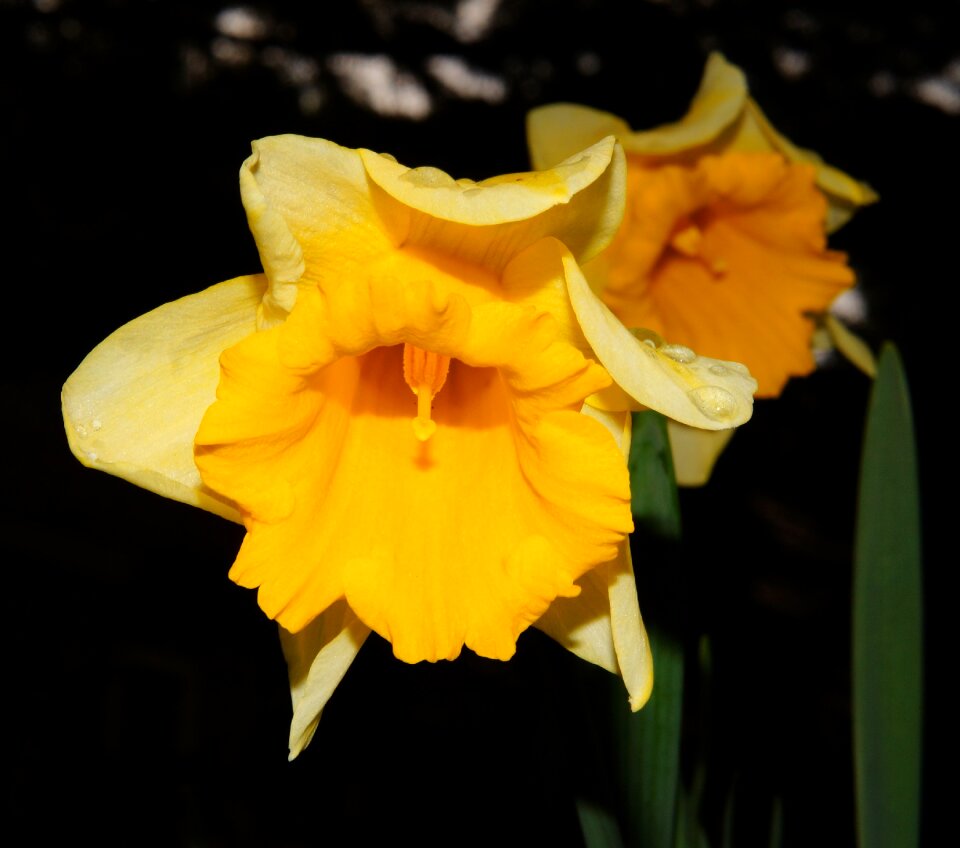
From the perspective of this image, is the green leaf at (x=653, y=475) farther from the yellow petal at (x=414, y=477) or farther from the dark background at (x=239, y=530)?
the dark background at (x=239, y=530)

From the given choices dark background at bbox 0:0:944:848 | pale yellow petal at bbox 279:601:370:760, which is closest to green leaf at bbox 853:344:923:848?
pale yellow petal at bbox 279:601:370:760

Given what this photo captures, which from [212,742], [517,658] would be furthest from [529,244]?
[212,742]

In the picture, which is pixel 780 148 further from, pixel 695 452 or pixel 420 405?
pixel 420 405

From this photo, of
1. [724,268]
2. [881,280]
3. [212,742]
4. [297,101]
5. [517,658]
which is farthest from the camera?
[881,280]

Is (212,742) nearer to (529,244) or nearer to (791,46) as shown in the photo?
(529,244)

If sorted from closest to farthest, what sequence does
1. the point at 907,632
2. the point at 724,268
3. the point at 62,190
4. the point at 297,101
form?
the point at 907,632, the point at 724,268, the point at 62,190, the point at 297,101

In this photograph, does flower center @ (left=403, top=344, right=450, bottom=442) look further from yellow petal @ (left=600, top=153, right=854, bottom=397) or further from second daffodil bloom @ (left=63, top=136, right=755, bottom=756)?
yellow petal @ (left=600, top=153, right=854, bottom=397)

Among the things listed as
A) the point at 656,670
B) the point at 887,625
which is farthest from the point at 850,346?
the point at 656,670
